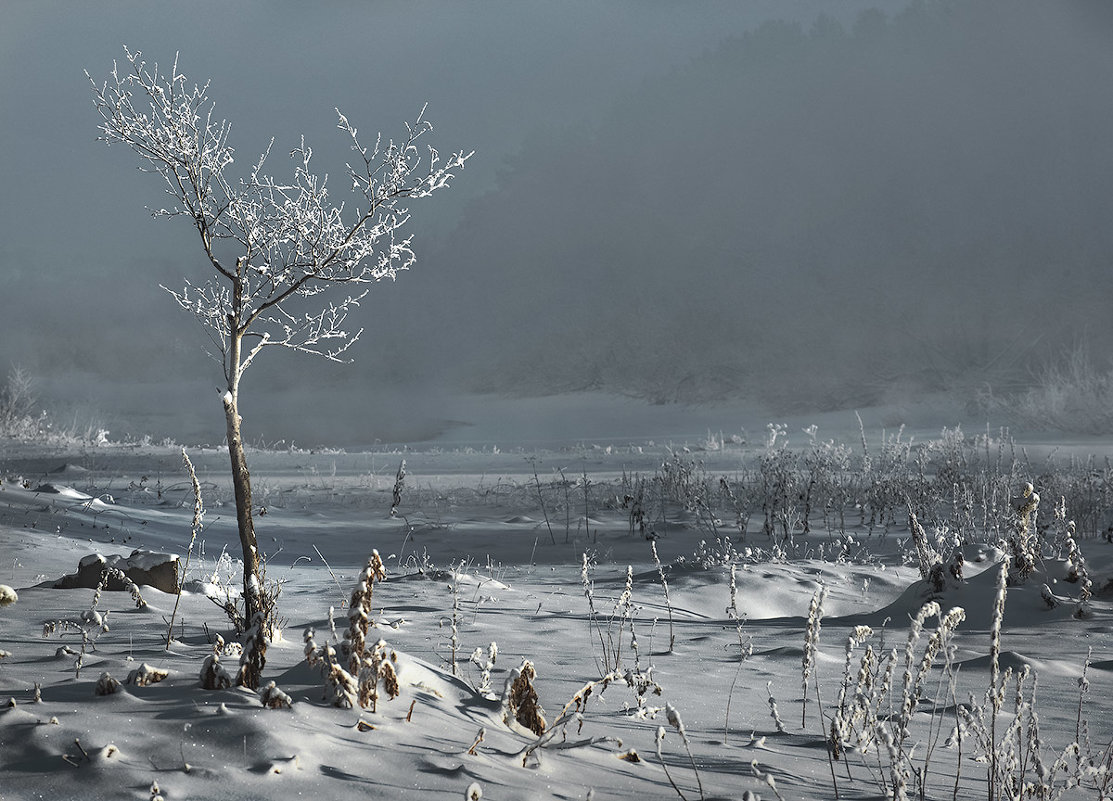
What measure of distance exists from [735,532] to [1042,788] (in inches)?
326

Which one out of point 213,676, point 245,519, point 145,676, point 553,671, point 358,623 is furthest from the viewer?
point 245,519

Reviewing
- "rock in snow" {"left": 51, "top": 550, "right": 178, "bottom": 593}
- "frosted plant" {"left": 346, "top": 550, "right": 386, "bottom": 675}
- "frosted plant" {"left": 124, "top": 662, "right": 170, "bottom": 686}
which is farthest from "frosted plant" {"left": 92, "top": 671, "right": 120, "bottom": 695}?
"rock in snow" {"left": 51, "top": 550, "right": 178, "bottom": 593}

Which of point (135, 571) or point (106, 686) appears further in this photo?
point (135, 571)

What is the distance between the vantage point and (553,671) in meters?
3.67

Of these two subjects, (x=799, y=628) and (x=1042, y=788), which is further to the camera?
(x=799, y=628)

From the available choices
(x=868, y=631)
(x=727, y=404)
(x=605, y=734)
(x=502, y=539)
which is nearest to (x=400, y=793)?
(x=605, y=734)

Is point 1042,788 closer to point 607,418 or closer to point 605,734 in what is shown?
point 605,734

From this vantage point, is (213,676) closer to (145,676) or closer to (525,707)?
(145,676)

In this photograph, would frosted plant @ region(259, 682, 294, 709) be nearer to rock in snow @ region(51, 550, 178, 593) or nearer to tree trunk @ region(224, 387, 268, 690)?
tree trunk @ region(224, 387, 268, 690)

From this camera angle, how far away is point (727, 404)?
76250 millimetres

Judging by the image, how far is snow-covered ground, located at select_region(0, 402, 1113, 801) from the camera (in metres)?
2.01

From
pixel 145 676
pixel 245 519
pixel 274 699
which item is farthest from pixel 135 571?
pixel 274 699

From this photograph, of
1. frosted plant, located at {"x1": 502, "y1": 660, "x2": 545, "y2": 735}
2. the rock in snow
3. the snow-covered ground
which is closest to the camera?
the snow-covered ground

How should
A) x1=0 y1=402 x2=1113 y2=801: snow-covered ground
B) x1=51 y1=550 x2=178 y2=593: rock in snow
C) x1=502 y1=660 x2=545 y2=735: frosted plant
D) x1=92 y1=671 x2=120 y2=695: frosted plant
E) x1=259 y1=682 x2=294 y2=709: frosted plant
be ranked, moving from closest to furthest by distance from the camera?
x1=0 y1=402 x2=1113 y2=801: snow-covered ground, x1=259 y1=682 x2=294 y2=709: frosted plant, x1=92 y1=671 x2=120 y2=695: frosted plant, x1=502 y1=660 x2=545 y2=735: frosted plant, x1=51 y1=550 x2=178 y2=593: rock in snow
